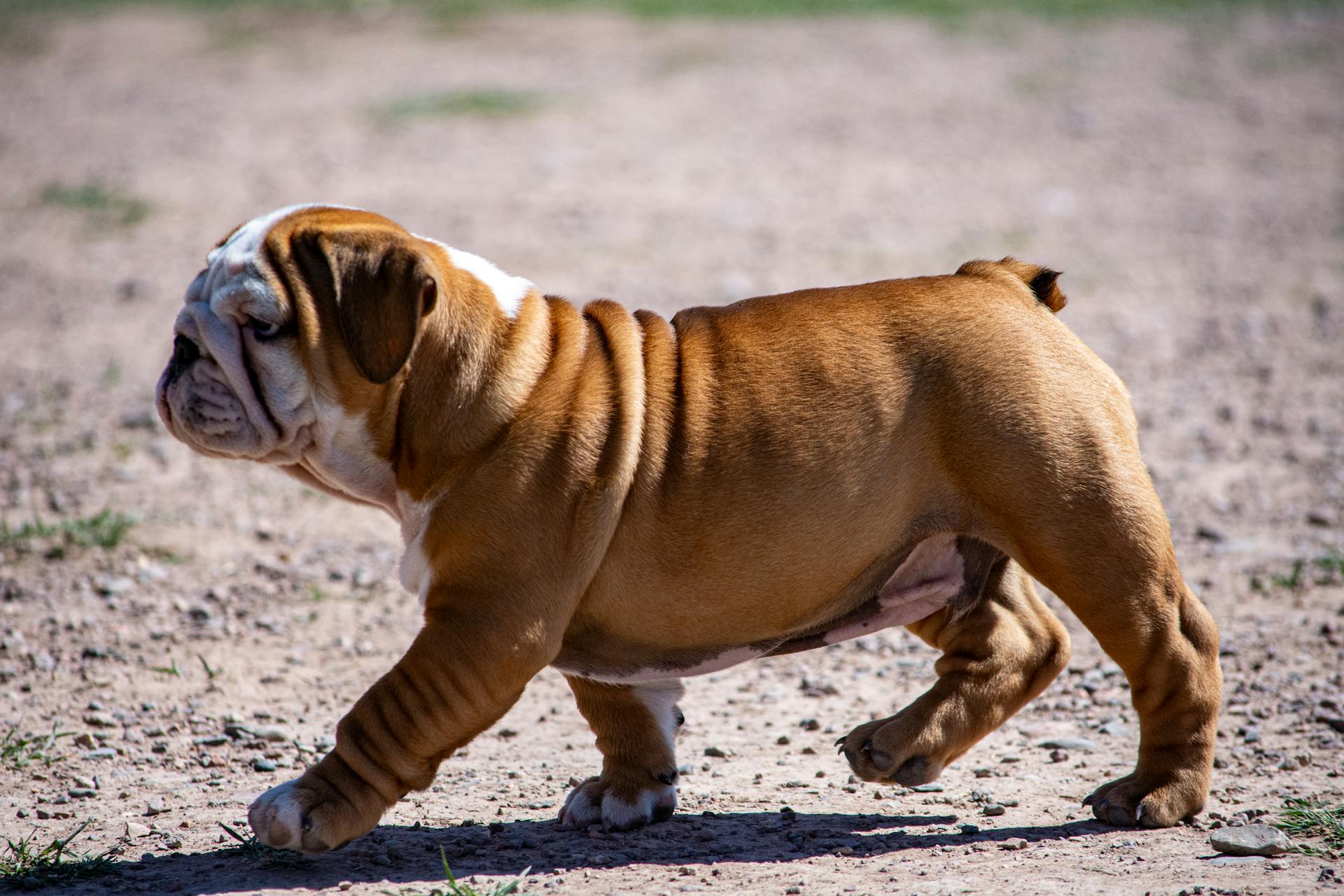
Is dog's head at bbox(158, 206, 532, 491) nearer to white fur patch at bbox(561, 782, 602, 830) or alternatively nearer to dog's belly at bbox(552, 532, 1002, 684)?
dog's belly at bbox(552, 532, 1002, 684)

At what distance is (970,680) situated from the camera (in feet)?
13.6

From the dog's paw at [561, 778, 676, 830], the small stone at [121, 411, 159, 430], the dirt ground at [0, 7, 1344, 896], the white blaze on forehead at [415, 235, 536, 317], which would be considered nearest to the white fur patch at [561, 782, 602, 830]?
the dog's paw at [561, 778, 676, 830]

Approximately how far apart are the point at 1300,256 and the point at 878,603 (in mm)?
8220

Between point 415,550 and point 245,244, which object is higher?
point 245,244

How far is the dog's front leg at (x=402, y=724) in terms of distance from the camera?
3604 mm

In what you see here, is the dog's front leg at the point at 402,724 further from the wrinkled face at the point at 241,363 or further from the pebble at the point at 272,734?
the pebble at the point at 272,734

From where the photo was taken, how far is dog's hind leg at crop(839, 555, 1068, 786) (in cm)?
403

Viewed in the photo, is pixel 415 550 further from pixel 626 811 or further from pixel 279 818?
pixel 626 811

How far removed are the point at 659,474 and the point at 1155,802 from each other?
1.63 metres

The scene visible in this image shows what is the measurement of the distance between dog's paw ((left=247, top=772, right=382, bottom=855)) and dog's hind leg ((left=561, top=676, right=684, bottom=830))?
728 millimetres

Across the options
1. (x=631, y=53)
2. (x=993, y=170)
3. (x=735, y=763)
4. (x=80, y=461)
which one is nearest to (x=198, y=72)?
(x=631, y=53)

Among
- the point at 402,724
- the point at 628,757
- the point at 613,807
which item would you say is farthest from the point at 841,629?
the point at 402,724

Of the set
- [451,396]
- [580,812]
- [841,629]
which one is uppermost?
[451,396]

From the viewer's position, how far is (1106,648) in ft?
12.9
